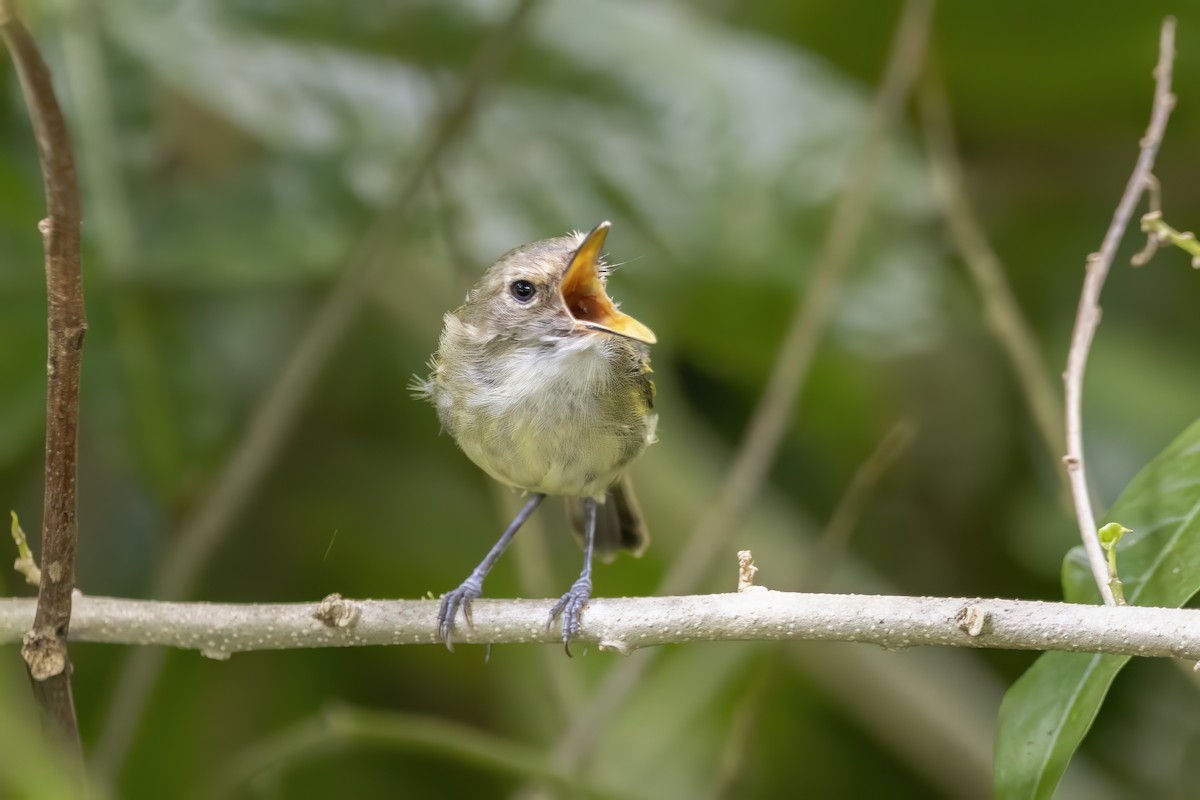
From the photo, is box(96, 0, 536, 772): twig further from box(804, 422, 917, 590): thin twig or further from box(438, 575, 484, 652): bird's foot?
box(804, 422, 917, 590): thin twig

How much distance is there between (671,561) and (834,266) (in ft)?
4.14

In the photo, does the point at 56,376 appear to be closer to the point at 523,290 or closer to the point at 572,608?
the point at 572,608

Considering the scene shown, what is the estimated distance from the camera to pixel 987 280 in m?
3.43

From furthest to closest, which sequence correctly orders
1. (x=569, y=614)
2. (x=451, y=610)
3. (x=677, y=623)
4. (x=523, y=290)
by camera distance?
(x=523, y=290) → (x=451, y=610) → (x=569, y=614) → (x=677, y=623)

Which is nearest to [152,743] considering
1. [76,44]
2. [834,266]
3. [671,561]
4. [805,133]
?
[671,561]

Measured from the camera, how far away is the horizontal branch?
1.81m

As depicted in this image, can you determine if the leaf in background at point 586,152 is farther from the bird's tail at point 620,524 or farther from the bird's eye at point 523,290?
the bird's eye at point 523,290

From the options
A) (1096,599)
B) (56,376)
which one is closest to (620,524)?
(1096,599)

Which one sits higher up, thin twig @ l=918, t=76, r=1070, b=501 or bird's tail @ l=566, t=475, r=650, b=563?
thin twig @ l=918, t=76, r=1070, b=501

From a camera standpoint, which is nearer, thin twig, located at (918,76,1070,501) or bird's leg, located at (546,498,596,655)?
bird's leg, located at (546,498,596,655)

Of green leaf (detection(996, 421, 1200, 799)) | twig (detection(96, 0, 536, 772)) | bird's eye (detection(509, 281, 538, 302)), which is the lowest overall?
twig (detection(96, 0, 536, 772))

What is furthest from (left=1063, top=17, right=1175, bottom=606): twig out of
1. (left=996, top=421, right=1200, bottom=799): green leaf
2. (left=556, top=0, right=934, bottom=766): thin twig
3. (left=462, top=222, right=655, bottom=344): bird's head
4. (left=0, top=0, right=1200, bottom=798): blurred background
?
(left=0, top=0, right=1200, bottom=798): blurred background

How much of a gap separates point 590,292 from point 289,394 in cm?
106

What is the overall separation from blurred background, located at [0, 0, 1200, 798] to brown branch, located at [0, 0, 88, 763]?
1.76 metres
